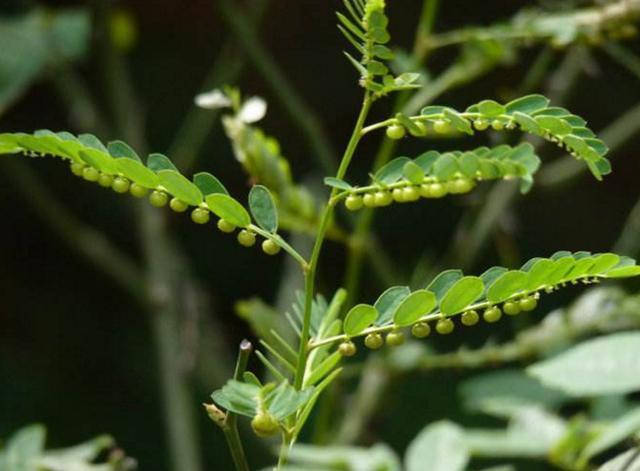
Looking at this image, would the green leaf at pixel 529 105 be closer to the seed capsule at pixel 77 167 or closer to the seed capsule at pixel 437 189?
the seed capsule at pixel 437 189

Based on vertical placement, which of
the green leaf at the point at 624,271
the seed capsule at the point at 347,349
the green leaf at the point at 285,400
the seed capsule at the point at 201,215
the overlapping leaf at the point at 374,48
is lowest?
the green leaf at the point at 285,400

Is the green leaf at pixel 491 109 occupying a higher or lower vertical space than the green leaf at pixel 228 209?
higher

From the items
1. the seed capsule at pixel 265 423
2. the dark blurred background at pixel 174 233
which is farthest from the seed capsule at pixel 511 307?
the dark blurred background at pixel 174 233

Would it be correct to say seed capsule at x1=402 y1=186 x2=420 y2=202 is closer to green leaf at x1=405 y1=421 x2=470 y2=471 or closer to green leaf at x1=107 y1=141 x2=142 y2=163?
green leaf at x1=107 y1=141 x2=142 y2=163

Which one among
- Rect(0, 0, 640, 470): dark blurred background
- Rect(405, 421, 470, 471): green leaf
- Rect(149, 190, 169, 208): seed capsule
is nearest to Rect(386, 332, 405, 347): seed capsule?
Rect(149, 190, 169, 208): seed capsule

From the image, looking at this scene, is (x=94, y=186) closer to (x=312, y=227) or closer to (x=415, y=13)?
(x=415, y=13)

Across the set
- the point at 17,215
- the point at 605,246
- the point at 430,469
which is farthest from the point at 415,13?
the point at 430,469

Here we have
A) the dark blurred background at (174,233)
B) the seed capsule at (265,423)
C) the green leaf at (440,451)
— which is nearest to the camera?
the seed capsule at (265,423)

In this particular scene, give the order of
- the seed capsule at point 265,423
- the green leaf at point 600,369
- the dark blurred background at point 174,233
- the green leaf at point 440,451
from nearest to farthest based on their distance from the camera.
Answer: the seed capsule at point 265,423
the green leaf at point 600,369
the green leaf at point 440,451
the dark blurred background at point 174,233
